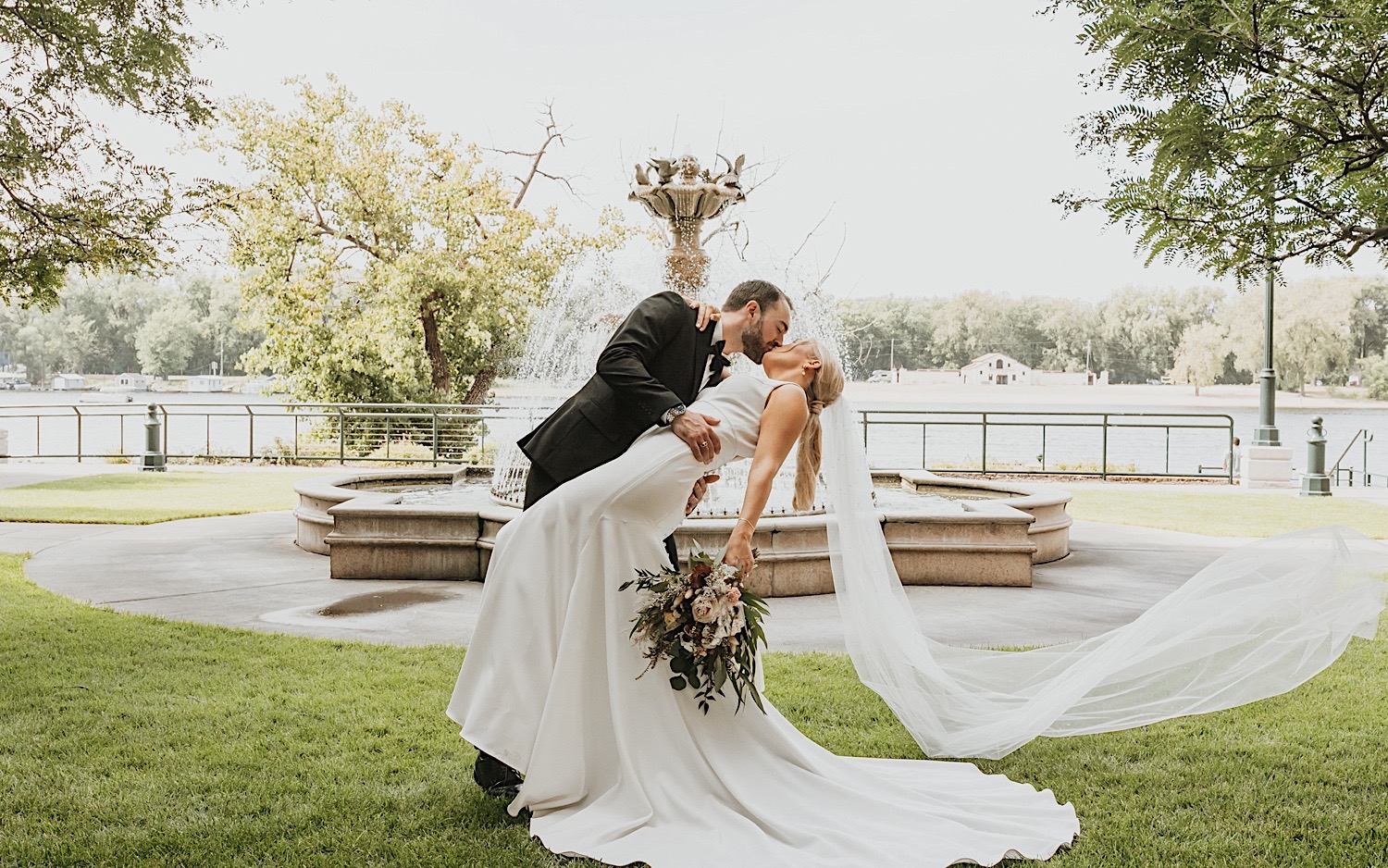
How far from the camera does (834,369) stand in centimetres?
402

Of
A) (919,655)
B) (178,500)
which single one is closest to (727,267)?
(178,500)

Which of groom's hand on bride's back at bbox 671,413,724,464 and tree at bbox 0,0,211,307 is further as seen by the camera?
tree at bbox 0,0,211,307

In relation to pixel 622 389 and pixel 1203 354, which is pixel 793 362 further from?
pixel 1203 354

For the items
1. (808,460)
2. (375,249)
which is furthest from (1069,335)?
(808,460)

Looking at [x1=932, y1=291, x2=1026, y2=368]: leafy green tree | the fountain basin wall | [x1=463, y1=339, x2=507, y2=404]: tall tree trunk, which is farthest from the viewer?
[x1=932, y1=291, x2=1026, y2=368]: leafy green tree

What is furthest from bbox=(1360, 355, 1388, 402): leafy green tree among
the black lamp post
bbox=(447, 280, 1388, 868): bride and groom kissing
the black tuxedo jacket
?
the black tuxedo jacket

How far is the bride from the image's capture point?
139 inches

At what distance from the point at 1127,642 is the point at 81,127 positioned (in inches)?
310

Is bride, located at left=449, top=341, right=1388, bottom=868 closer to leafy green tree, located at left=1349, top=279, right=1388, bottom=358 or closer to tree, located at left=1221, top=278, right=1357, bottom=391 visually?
tree, located at left=1221, top=278, right=1357, bottom=391

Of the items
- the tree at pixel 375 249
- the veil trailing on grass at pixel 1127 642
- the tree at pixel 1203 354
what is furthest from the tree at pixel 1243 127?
the tree at pixel 1203 354

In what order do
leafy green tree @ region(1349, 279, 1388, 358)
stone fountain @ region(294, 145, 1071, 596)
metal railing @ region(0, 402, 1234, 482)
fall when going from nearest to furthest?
stone fountain @ region(294, 145, 1071, 596)
metal railing @ region(0, 402, 1234, 482)
leafy green tree @ region(1349, 279, 1388, 358)

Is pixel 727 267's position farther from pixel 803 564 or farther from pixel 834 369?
pixel 834 369

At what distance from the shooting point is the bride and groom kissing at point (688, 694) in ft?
11.7

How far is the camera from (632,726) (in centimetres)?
372
